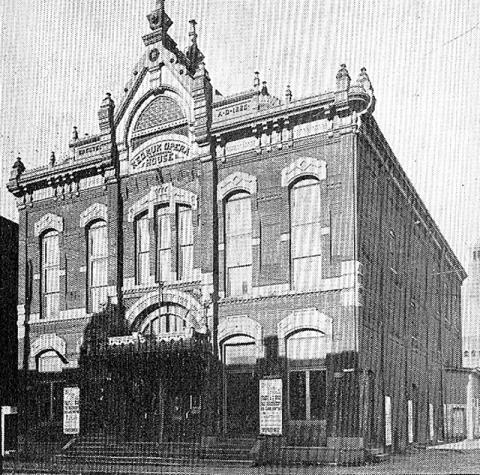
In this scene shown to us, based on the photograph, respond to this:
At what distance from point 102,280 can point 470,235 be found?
8.95 meters

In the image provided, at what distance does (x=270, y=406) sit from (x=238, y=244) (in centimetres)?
373

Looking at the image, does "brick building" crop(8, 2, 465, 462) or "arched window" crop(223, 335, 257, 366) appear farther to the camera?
"arched window" crop(223, 335, 257, 366)

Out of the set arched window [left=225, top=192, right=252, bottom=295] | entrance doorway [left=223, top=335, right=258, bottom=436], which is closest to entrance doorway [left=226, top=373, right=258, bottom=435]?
entrance doorway [left=223, top=335, right=258, bottom=436]

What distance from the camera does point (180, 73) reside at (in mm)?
18078

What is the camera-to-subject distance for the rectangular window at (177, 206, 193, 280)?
17859 mm

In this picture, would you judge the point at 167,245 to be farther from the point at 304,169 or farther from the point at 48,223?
the point at 304,169

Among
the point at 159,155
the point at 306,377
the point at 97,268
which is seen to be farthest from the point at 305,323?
the point at 97,268

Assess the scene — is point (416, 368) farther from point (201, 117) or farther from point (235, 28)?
point (235, 28)

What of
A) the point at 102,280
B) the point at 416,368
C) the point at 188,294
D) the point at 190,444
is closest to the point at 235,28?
the point at 188,294

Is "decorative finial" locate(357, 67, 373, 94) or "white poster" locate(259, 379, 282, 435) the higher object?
"decorative finial" locate(357, 67, 373, 94)

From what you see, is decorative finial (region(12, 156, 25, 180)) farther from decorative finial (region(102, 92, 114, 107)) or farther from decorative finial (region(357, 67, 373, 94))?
decorative finial (region(357, 67, 373, 94))

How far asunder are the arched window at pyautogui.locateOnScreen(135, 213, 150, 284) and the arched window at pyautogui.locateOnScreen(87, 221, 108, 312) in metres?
0.90

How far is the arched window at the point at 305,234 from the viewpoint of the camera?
1639 cm

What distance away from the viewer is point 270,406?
638 inches
